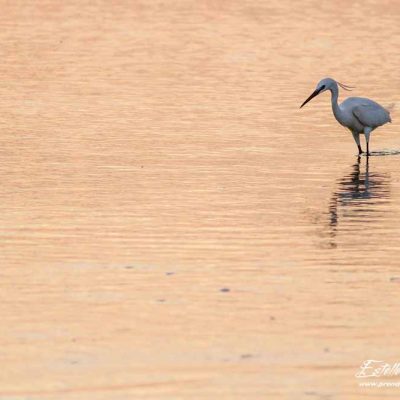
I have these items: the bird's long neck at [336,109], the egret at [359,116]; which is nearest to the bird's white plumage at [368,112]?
the egret at [359,116]

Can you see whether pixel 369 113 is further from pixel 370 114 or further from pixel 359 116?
pixel 359 116

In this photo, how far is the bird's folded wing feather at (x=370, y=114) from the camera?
22.7 m

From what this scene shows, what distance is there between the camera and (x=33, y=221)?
15758 mm

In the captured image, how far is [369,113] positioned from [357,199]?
16.4ft

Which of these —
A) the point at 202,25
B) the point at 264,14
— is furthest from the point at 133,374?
the point at 264,14

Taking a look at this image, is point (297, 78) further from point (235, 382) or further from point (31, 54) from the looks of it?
point (235, 382)

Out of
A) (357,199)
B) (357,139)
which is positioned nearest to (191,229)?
(357,199)

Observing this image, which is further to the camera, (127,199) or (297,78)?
(297,78)

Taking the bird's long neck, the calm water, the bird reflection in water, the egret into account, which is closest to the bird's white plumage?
the egret

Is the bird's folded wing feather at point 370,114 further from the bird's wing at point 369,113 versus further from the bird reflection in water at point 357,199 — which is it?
the bird reflection in water at point 357,199

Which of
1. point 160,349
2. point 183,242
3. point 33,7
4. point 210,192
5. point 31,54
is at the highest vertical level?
point 160,349

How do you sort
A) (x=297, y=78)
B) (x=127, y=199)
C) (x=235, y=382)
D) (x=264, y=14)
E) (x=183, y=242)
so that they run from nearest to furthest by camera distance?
1. (x=235, y=382)
2. (x=183, y=242)
3. (x=127, y=199)
4. (x=297, y=78)
5. (x=264, y=14)

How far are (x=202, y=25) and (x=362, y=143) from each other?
17.7 metres

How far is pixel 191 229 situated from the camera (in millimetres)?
15445
